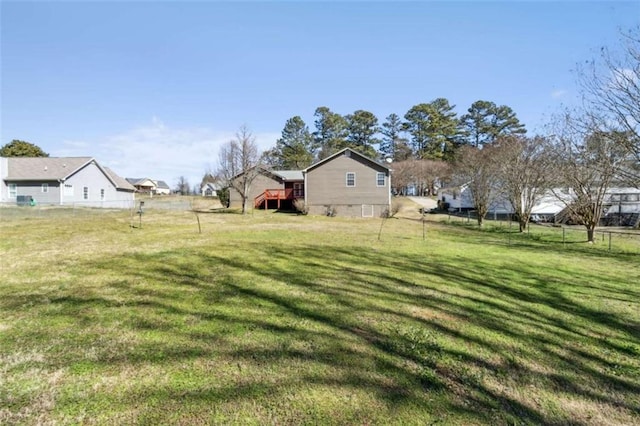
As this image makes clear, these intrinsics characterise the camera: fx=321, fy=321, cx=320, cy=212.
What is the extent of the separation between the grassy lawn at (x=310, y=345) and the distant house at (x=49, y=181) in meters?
27.3

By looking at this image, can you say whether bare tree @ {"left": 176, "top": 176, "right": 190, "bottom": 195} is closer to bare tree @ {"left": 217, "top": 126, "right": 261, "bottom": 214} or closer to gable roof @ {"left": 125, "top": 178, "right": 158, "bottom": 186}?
gable roof @ {"left": 125, "top": 178, "right": 158, "bottom": 186}

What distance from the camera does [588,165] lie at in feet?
48.4

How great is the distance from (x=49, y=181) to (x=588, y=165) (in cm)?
3938

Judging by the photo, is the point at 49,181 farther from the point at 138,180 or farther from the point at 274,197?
the point at 138,180

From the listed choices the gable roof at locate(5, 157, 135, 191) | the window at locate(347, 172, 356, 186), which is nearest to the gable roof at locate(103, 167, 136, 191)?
the gable roof at locate(5, 157, 135, 191)

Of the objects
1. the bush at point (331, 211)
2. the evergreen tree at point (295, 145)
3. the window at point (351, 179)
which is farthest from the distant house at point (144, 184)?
the window at point (351, 179)

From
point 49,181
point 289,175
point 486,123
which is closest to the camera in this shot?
point 49,181

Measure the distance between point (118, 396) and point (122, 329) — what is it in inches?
60.1

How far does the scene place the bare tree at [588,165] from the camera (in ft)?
43.5

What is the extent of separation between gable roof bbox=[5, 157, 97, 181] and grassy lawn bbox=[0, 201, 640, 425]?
1086 inches

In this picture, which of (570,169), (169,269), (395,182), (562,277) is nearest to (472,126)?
(395,182)

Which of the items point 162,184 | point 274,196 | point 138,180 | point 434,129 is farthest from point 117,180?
point 162,184

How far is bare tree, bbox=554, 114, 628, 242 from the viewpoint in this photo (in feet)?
43.5

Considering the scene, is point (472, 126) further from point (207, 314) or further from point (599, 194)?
point (207, 314)
